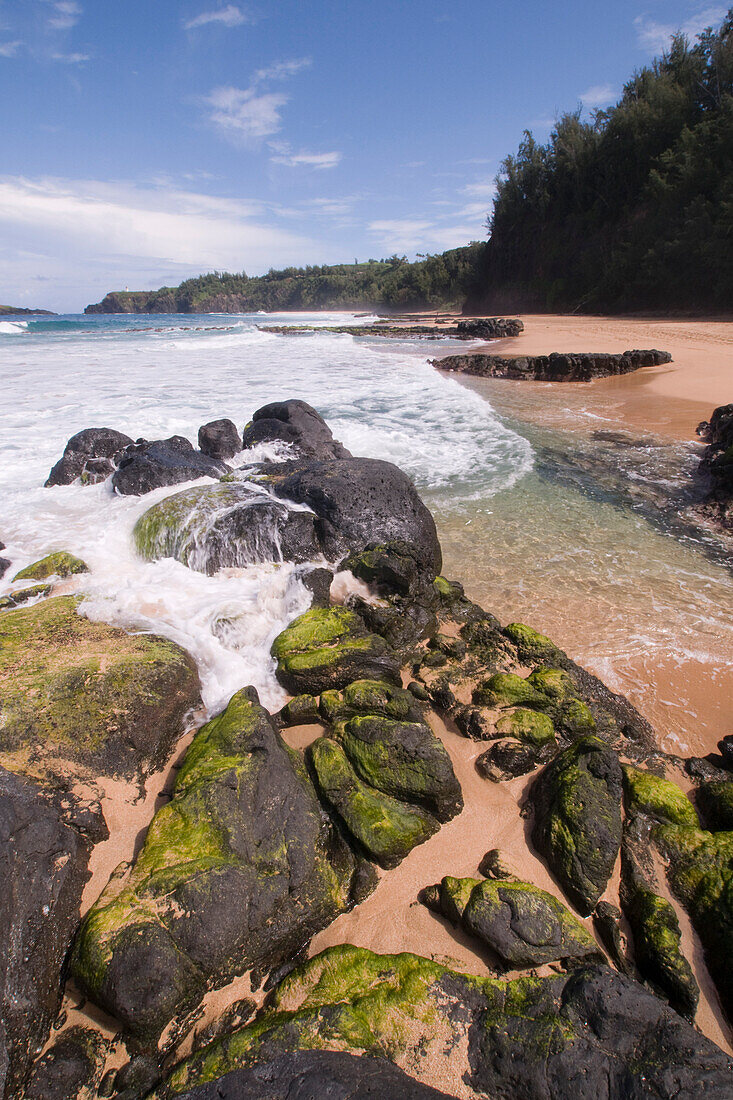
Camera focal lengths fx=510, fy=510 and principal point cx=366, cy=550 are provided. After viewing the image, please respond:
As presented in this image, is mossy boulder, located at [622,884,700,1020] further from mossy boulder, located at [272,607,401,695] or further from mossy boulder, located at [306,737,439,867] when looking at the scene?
mossy boulder, located at [272,607,401,695]

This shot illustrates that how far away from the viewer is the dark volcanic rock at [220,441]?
30.8 feet

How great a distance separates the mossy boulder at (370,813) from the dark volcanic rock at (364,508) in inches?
110

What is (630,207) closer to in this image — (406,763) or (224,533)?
(224,533)

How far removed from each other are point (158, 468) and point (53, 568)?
2904 mm

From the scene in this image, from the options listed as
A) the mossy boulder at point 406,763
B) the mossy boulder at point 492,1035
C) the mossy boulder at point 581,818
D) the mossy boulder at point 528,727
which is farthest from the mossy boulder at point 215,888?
the mossy boulder at point 528,727

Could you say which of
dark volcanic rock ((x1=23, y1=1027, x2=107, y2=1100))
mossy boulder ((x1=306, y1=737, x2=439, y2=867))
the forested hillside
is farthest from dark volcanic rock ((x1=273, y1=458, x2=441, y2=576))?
the forested hillside

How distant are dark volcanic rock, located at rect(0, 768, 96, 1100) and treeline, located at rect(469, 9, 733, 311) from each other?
119ft

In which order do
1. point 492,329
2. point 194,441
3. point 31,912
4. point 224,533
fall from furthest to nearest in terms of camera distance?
point 492,329 → point 194,441 → point 224,533 → point 31,912

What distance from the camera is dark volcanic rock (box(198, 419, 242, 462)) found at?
940 cm

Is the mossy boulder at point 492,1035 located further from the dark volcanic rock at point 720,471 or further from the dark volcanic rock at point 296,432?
the dark volcanic rock at point 296,432

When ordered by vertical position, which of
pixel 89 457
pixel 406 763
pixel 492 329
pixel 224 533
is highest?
pixel 492 329

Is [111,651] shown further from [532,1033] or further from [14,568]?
[532,1033]

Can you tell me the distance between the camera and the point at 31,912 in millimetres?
2219

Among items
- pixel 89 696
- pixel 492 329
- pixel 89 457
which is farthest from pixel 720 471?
pixel 492 329
